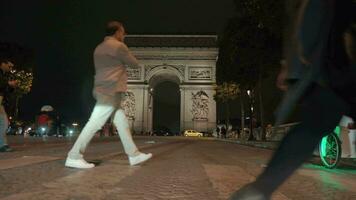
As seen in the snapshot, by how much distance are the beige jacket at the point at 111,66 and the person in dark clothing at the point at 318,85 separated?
13.5ft

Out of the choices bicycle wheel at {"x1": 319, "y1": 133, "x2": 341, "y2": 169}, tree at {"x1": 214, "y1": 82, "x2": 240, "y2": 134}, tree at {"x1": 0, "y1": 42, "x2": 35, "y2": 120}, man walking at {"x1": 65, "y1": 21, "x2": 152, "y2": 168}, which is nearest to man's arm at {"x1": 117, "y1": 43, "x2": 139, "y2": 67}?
man walking at {"x1": 65, "y1": 21, "x2": 152, "y2": 168}

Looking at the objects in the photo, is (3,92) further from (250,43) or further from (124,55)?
(250,43)

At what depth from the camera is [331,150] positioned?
8.64 meters

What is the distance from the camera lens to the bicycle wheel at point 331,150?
840 cm

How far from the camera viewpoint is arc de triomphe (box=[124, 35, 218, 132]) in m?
67.0

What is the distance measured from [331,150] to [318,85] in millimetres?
6133

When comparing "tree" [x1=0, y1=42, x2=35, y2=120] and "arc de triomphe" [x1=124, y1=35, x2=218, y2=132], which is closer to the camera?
"tree" [x1=0, y1=42, x2=35, y2=120]

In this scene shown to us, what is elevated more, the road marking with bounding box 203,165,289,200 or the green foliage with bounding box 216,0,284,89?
the green foliage with bounding box 216,0,284,89

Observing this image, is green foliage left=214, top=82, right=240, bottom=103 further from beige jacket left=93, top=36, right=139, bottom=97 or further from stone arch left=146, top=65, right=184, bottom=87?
beige jacket left=93, top=36, right=139, bottom=97

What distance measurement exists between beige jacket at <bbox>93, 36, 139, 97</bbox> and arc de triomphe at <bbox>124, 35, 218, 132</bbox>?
5914cm

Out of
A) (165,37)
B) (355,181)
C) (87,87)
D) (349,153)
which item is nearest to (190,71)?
(165,37)

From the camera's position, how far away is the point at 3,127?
36.2 feet

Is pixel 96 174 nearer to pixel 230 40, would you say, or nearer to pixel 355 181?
pixel 355 181

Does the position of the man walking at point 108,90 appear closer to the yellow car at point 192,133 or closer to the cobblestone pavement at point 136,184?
the cobblestone pavement at point 136,184
